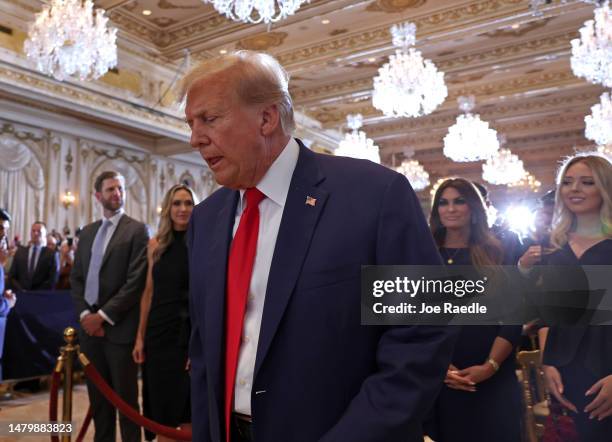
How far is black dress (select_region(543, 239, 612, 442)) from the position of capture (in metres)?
1.92

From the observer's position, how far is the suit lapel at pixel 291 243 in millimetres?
1205

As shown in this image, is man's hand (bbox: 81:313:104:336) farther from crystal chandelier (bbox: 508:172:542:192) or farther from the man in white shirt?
crystal chandelier (bbox: 508:172:542:192)

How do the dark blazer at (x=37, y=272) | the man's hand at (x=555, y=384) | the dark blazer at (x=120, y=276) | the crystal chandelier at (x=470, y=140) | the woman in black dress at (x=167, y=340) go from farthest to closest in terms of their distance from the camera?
the crystal chandelier at (x=470, y=140), the dark blazer at (x=37, y=272), the dark blazer at (x=120, y=276), the woman in black dress at (x=167, y=340), the man's hand at (x=555, y=384)

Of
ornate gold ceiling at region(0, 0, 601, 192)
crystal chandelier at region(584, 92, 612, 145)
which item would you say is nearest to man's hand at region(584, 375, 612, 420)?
ornate gold ceiling at region(0, 0, 601, 192)

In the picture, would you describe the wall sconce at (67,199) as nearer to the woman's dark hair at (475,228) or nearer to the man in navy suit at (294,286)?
the woman's dark hair at (475,228)

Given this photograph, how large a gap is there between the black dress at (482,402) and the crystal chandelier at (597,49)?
592cm

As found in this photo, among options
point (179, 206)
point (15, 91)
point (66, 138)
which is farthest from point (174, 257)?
point (66, 138)

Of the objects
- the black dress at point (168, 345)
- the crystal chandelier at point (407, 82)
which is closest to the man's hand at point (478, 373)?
the black dress at point (168, 345)

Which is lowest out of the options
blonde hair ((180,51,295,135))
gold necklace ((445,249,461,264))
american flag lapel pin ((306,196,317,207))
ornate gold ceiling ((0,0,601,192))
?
gold necklace ((445,249,461,264))

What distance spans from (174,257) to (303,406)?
218 cm

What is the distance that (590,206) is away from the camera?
86.7 inches

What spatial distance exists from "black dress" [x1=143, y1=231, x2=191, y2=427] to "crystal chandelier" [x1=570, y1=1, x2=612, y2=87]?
628cm

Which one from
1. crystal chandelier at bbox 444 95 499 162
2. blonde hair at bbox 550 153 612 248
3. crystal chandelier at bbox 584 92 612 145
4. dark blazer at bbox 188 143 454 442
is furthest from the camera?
crystal chandelier at bbox 444 95 499 162

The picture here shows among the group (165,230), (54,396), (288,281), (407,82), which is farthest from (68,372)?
(407,82)
